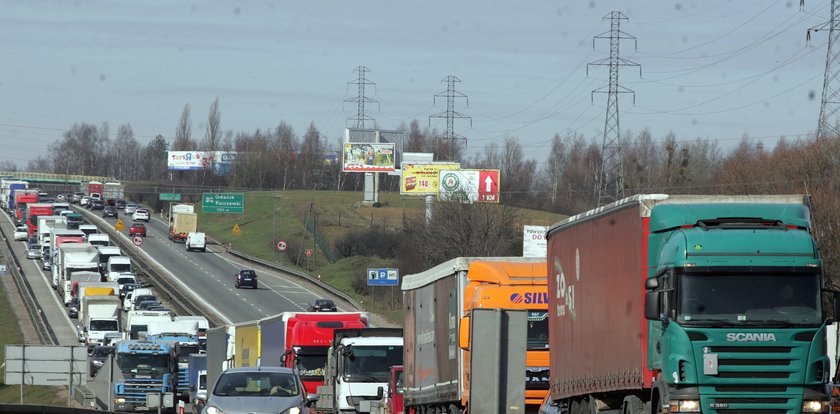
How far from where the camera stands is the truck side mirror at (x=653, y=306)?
14016 mm

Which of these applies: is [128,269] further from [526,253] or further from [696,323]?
[696,323]

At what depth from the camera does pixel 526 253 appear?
7500cm

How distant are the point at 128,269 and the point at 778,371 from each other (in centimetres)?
7157

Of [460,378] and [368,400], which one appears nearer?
[460,378]

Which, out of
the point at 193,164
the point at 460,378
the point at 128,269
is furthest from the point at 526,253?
the point at 193,164

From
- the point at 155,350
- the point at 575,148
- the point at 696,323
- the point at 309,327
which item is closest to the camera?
the point at 696,323

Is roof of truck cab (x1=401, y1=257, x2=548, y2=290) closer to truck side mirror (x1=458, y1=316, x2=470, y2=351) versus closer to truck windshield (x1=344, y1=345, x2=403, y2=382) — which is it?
truck side mirror (x1=458, y1=316, x2=470, y2=351)

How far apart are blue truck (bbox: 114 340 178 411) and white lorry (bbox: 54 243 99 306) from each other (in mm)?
33654

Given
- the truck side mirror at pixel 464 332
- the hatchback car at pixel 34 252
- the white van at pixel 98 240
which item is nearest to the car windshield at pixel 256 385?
the truck side mirror at pixel 464 332

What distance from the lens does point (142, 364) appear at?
41.5m

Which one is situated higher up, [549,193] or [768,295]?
[549,193]

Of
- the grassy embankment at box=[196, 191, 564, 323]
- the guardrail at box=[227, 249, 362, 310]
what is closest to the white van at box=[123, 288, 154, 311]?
the guardrail at box=[227, 249, 362, 310]

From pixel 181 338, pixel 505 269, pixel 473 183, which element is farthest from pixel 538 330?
pixel 473 183

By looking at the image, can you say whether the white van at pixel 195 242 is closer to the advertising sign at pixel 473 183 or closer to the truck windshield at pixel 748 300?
the advertising sign at pixel 473 183
